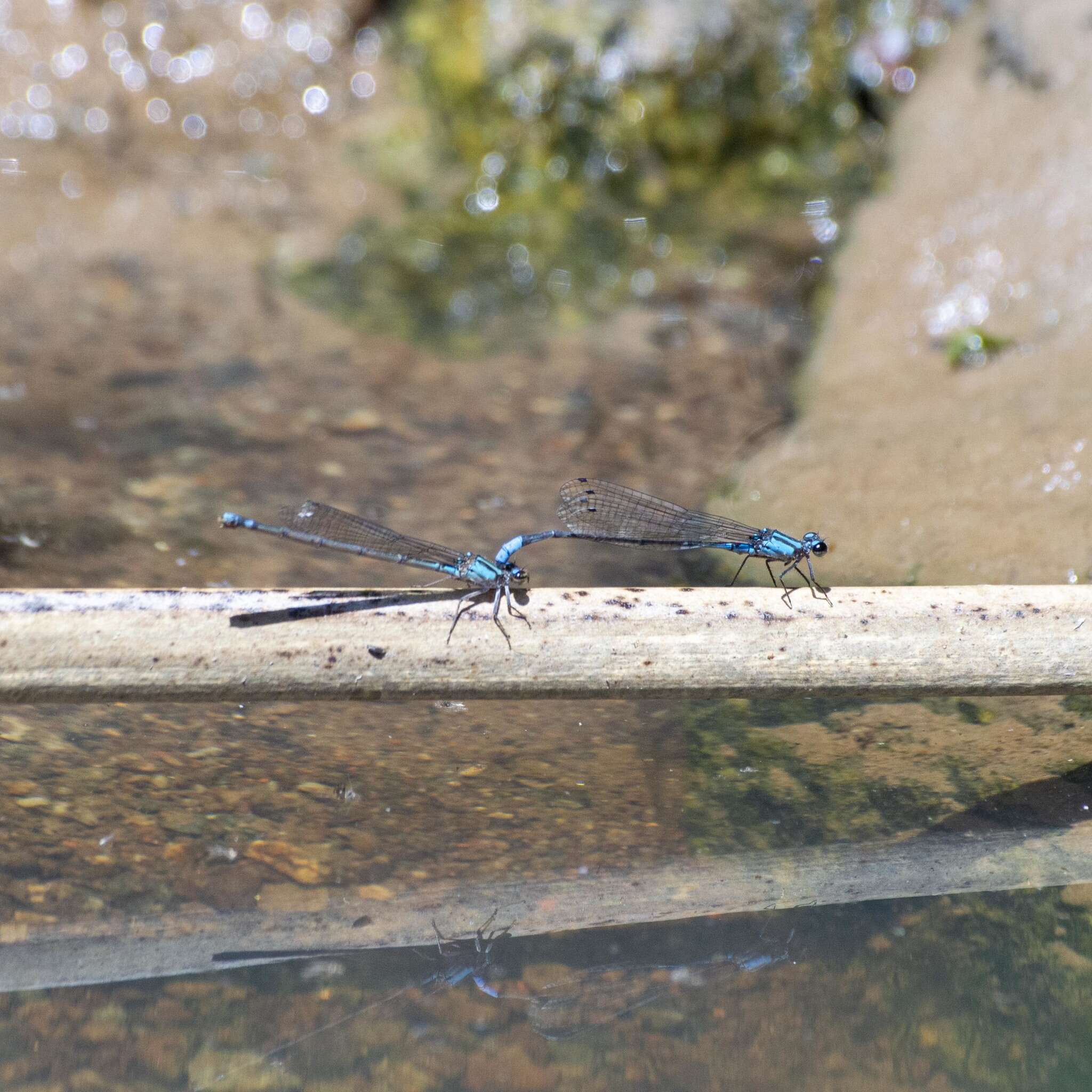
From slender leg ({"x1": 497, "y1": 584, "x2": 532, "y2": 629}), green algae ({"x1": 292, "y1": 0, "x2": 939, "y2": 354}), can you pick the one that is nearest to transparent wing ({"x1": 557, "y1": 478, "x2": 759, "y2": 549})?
slender leg ({"x1": 497, "y1": 584, "x2": 532, "y2": 629})

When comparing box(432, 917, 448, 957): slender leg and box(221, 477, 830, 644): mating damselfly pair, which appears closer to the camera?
box(432, 917, 448, 957): slender leg

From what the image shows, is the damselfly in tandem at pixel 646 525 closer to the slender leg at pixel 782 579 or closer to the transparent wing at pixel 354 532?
the slender leg at pixel 782 579

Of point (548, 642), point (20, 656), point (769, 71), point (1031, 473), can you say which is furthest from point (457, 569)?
point (769, 71)

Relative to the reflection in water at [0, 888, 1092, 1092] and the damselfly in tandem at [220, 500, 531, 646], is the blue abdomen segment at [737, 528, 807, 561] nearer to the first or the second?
the damselfly in tandem at [220, 500, 531, 646]

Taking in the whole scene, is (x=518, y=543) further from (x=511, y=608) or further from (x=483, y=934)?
(x=483, y=934)

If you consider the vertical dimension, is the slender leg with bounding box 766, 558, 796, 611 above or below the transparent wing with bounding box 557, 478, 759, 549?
below

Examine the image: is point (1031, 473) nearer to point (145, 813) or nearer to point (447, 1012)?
point (447, 1012)

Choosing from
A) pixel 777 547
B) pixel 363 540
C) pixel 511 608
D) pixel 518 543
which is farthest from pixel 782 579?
pixel 363 540
